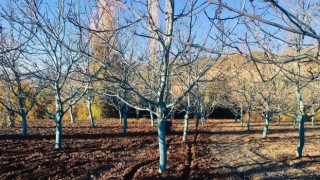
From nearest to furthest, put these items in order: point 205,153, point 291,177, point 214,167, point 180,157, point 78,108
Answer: point 291,177 → point 214,167 → point 180,157 → point 205,153 → point 78,108

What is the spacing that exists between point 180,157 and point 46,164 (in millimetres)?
3835

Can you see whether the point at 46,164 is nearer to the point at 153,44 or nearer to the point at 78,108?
the point at 153,44

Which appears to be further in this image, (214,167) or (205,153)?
(205,153)

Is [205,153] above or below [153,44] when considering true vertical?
below

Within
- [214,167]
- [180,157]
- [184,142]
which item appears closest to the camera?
[214,167]

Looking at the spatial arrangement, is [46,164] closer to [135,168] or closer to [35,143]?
[135,168]

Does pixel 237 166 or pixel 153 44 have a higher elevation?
pixel 153 44

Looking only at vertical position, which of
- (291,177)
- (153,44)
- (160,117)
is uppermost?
(153,44)

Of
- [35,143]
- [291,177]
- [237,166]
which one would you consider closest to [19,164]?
[35,143]

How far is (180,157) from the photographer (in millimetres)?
9688

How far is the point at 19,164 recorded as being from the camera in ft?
26.2

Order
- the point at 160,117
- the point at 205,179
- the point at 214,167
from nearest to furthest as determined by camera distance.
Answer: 1. the point at 160,117
2. the point at 205,179
3. the point at 214,167

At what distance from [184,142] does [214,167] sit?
16.0 feet

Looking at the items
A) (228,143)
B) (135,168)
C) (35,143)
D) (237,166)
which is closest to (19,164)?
(135,168)
